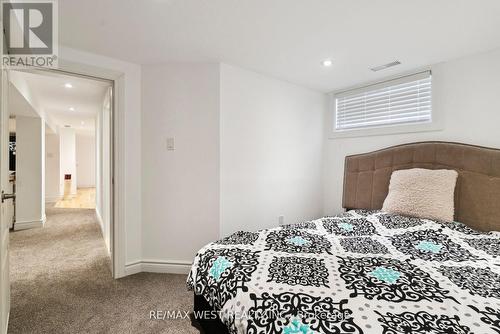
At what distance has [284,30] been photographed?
1.88 m

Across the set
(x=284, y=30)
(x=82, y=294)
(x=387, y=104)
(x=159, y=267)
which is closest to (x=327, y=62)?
(x=284, y=30)

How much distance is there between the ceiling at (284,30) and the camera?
1601mm

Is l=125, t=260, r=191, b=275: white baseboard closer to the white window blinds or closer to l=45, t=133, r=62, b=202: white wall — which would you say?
the white window blinds

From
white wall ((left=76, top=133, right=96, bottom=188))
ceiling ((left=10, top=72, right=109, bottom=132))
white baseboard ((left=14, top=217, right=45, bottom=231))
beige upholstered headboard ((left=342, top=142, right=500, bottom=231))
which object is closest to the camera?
beige upholstered headboard ((left=342, top=142, right=500, bottom=231))

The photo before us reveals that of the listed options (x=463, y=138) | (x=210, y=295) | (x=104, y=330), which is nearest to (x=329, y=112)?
(x=463, y=138)

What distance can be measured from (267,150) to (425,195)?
1608mm

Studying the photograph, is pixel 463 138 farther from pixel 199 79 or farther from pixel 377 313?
pixel 199 79

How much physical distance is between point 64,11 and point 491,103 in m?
3.48

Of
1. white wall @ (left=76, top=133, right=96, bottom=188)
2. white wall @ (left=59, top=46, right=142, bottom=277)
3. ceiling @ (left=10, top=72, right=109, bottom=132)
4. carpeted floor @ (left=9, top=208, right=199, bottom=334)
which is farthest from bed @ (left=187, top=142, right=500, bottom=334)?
white wall @ (left=76, top=133, right=96, bottom=188)

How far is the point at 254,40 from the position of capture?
80.5 inches

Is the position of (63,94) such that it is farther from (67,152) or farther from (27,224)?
(67,152)

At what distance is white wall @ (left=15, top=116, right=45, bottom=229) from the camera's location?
4.17 m

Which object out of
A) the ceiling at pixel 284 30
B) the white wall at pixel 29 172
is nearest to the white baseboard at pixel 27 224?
the white wall at pixel 29 172

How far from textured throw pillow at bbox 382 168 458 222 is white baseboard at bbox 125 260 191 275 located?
2.12 meters
